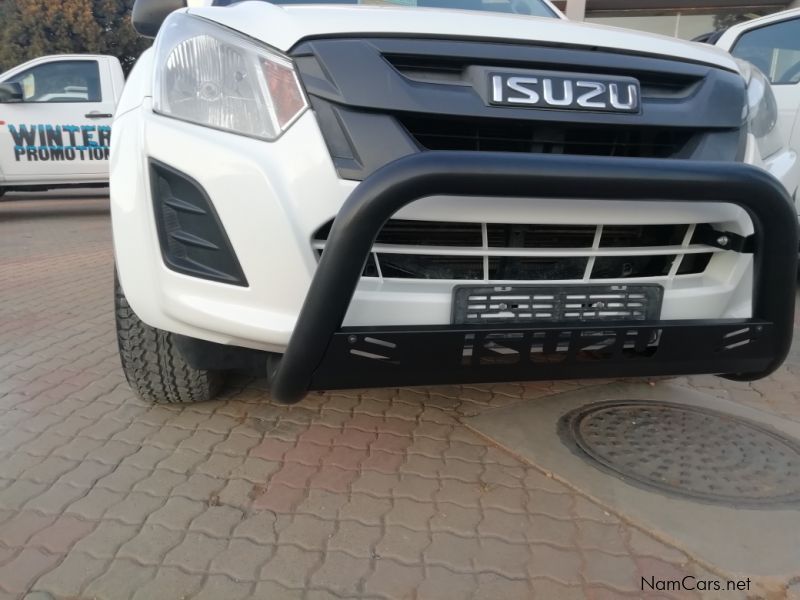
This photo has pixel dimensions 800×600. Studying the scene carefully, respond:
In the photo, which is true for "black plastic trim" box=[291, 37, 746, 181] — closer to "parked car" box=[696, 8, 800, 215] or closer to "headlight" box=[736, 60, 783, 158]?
"headlight" box=[736, 60, 783, 158]

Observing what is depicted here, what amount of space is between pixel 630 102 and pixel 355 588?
60.2 inches

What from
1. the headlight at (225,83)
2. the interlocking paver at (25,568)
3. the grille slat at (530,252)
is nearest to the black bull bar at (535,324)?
the grille slat at (530,252)

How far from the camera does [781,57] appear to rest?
4629mm

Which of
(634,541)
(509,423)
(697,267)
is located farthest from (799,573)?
(509,423)

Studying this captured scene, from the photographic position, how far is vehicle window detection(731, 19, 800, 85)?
4.50m

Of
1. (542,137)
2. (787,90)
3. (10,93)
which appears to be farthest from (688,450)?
(10,93)

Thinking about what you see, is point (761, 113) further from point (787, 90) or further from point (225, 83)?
point (787, 90)

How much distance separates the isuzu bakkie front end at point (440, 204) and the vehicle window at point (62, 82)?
7.28 metres

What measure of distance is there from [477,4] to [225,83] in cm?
162

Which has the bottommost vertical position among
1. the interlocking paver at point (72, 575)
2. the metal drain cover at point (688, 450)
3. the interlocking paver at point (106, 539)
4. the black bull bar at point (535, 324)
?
the metal drain cover at point (688, 450)

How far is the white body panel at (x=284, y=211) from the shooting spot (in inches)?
63.6

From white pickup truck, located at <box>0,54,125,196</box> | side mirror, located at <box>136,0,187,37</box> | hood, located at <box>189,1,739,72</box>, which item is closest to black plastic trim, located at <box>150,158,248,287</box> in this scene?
hood, located at <box>189,1,739,72</box>

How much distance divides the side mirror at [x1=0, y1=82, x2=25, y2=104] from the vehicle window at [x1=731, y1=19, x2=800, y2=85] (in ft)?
25.4

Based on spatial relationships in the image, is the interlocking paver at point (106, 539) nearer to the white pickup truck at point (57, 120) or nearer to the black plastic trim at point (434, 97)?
the black plastic trim at point (434, 97)
